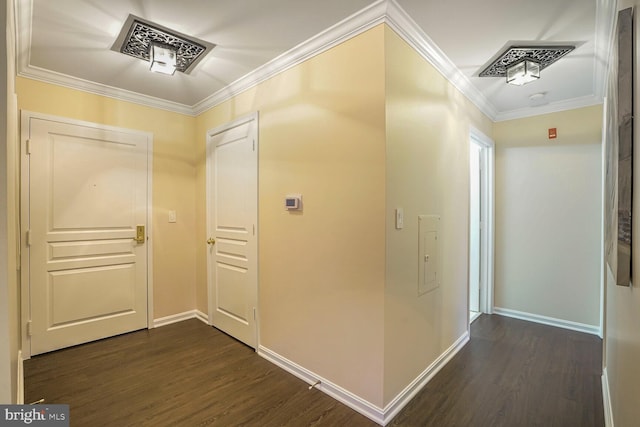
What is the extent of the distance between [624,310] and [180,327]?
3556 mm

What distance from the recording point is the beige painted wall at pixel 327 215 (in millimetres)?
1812

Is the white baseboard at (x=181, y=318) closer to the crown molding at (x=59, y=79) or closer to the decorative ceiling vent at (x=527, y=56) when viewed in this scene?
the crown molding at (x=59, y=79)

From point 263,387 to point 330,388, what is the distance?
0.50 meters

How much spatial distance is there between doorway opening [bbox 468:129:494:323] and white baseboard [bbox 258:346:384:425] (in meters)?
2.29

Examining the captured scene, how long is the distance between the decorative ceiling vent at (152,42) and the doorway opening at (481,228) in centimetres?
316

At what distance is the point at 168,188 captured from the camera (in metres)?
3.33

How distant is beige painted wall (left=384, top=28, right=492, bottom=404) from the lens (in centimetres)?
183

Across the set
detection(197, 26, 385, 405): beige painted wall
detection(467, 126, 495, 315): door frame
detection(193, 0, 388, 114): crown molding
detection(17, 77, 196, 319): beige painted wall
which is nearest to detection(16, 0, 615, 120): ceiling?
detection(193, 0, 388, 114): crown molding

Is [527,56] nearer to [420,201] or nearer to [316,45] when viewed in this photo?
[420,201]

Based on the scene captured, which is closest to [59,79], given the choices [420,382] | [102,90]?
[102,90]

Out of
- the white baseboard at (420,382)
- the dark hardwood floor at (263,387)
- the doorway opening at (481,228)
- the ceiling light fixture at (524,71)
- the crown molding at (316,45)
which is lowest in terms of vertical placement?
the dark hardwood floor at (263,387)

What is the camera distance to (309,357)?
2189 mm

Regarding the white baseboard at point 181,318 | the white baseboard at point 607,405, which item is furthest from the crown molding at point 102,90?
the white baseboard at point 607,405

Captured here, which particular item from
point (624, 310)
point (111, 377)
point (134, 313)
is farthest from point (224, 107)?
point (624, 310)
